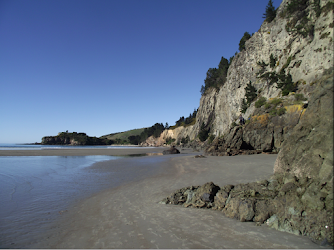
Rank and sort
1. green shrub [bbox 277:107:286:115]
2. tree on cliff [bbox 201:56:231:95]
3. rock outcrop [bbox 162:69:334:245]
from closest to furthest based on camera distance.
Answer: rock outcrop [bbox 162:69:334:245]
green shrub [bbox 277:107:286:115]
tree on cliff [bbox 201:56:231:95]

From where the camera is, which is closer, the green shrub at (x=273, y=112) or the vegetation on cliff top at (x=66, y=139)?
the green shrub at (x=273, y=112)

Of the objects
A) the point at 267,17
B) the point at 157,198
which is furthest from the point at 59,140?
the point at 157,198

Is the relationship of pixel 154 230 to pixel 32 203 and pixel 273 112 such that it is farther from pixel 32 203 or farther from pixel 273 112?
pixel 273 112

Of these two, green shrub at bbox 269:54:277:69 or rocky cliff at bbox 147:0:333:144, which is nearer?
rocky cliff at bbox 147:0:333:144

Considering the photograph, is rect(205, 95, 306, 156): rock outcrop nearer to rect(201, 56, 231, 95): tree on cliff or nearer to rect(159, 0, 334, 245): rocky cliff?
rect(159, 0, 334, 245): rocky cliff

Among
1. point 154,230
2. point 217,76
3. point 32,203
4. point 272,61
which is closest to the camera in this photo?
point 154,230

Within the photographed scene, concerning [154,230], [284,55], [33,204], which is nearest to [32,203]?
[33,204]

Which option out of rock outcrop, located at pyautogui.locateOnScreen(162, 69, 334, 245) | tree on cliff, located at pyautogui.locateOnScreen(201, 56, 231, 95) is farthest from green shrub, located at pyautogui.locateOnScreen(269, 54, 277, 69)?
rock outcrop, located at pyautogui.locateOnScreen(162, 69, 334, 245)

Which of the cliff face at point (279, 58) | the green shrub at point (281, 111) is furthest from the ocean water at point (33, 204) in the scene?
the cliff face at point (279, 58)

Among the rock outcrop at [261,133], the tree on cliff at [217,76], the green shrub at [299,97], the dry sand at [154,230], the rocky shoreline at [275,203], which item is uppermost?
the tree on cliff at [217,76]

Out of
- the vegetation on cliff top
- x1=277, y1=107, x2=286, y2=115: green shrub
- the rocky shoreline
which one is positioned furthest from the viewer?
the vegetation on cliff top

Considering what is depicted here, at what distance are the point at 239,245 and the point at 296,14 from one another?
41398 millimetres

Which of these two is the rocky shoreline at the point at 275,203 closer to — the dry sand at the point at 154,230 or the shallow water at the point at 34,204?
the dry sand at the point at 154,230

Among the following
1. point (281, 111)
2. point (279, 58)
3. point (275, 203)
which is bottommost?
point (275, 203)
